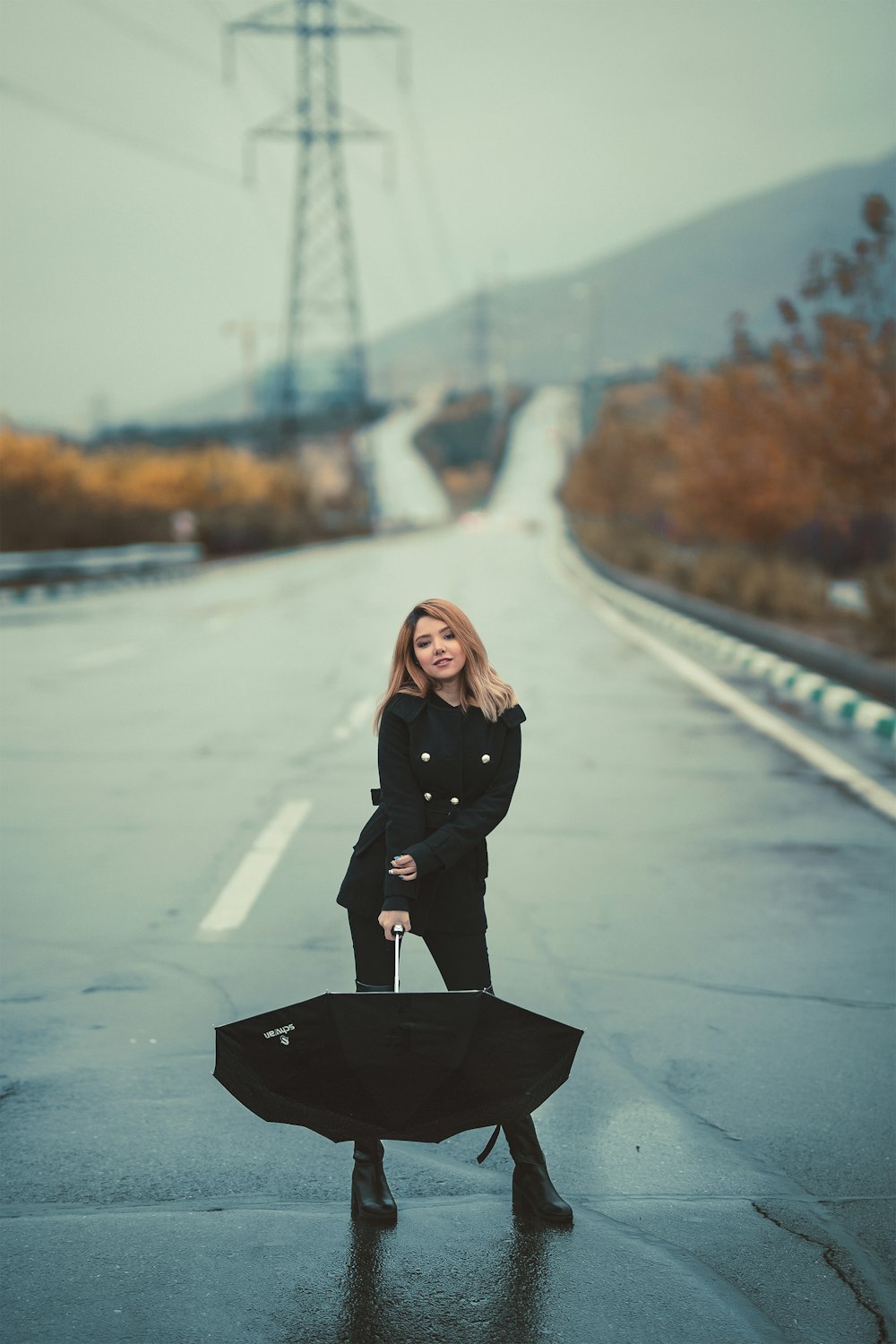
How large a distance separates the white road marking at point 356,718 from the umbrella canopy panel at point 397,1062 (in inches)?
322

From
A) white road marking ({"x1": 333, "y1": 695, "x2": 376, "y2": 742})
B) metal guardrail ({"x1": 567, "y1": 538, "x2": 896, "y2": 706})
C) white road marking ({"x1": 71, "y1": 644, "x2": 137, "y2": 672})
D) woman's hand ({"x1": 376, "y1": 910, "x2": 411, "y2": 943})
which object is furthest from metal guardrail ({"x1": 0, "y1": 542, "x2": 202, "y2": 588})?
woman's hand ({"x1": 376, "y1": 910, "x2": 411, "y2": 943})

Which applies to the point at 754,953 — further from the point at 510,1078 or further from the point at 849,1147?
the point at 510,1078

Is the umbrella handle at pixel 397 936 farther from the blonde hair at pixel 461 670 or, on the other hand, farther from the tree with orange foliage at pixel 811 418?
the tree with orange foliage at pixel 811 418

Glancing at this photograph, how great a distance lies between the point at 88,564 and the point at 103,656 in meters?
18.2

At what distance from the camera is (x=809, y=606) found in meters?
22.9

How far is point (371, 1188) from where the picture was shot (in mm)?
3705

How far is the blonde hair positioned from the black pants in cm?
56

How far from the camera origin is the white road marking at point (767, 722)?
9.83 m

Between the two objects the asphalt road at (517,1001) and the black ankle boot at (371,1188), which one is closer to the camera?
the asphalt road at (517,1001)

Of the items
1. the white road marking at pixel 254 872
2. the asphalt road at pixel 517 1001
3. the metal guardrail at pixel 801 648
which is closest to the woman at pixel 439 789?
the asphalt road at pixel 517 1001

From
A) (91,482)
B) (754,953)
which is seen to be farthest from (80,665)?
(91,482)

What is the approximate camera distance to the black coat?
3879mm

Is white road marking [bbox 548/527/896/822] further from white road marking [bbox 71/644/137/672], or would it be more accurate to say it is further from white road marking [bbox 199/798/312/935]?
white road marking [bbox 71/644/137/672]

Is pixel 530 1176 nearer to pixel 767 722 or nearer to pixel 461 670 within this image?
pixel 461 670
